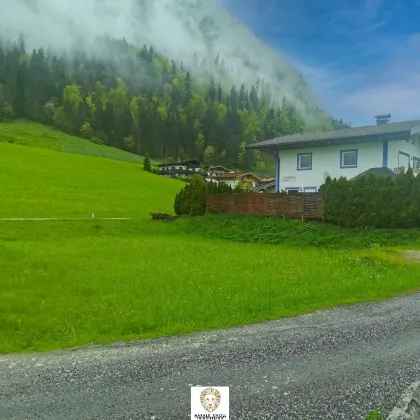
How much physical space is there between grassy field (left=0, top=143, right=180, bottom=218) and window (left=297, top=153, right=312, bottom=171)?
14.7 metres

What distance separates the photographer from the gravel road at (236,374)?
13.9 ft

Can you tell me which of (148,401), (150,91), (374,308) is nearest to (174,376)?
(148,401)

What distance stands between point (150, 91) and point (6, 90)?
6074 centimetres

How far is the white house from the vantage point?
27391 millimetres

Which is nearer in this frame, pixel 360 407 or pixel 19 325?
pixel 360 407

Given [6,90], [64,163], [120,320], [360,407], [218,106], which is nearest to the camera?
[360,407]

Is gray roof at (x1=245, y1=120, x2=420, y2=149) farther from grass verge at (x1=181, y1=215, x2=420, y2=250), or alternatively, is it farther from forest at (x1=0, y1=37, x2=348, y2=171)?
forest at (x1=0, y1=37, x2=348, y2=171)

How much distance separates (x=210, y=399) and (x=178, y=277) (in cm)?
759

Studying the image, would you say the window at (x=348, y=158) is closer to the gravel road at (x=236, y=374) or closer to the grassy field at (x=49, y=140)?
the gravel road at (x=236, y=374)

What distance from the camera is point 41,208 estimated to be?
33.8m

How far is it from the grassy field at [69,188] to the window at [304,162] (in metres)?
14.7

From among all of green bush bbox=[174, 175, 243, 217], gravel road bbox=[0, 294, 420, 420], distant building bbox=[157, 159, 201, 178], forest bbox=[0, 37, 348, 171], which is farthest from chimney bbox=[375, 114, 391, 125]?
forest bbox=[0, 37, 348, 171]

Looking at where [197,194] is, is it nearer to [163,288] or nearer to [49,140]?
[163,288]

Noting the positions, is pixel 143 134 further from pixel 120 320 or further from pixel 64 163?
pixel 120 320
